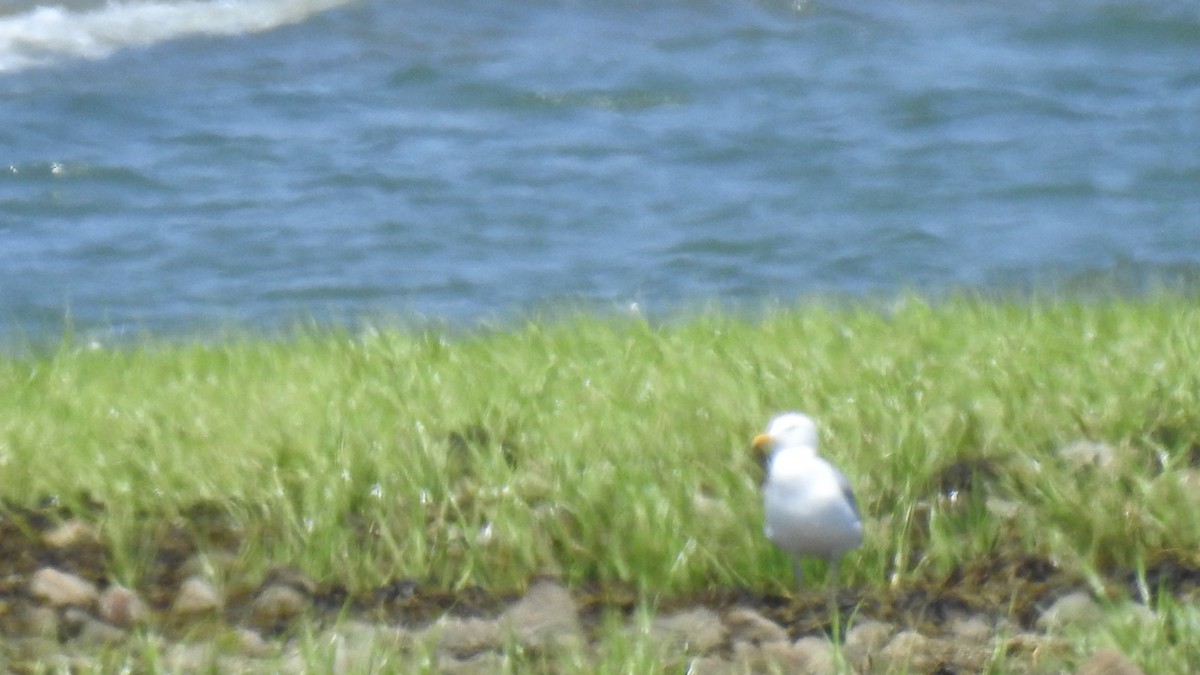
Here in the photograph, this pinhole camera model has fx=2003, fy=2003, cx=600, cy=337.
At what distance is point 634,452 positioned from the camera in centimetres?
452

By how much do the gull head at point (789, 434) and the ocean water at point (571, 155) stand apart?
240 cm

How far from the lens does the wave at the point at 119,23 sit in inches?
544

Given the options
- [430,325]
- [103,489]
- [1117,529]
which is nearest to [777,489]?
[1117,529]

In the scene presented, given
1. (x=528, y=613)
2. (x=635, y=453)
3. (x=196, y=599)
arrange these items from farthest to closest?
(x=635, y=453)
(x=196, y=599)
(x=528, y=613)

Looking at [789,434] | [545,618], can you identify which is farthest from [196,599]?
[789,434]

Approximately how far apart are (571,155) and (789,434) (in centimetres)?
719

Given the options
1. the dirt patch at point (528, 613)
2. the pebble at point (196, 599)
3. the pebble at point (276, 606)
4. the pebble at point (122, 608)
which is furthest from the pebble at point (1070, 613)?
the pebble at point (122, 608)

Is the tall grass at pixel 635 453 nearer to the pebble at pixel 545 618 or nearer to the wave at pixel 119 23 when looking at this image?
the pebble at pixel 545 618

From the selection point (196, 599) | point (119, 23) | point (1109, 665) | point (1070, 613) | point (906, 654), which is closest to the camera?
point (1109, 665)

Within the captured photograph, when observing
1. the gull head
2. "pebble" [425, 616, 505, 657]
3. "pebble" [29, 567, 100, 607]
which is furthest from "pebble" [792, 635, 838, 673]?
"pebble" [29, 567, 100, 607]

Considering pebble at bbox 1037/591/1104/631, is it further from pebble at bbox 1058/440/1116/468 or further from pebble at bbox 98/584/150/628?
pebble at bbox 98/584/150/628

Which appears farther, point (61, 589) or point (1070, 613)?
point (61, 589)

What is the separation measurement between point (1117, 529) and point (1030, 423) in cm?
42

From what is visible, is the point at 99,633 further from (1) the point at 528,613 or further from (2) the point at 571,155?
(2) the point at 571,155
